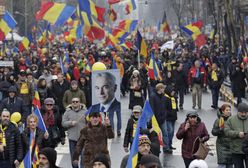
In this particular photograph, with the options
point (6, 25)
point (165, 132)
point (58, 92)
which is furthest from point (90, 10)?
point (165, 132)

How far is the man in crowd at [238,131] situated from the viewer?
12391 mm

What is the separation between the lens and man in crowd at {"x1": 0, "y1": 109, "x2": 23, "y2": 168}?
39.4ft

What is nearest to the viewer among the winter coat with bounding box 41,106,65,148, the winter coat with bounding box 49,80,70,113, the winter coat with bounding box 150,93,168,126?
the winter coat with bounding box 41,106,65,148

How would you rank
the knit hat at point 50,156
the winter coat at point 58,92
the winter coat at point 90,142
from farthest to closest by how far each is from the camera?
the winter coat at point 58,92 < the winter coat at point 90,142 < the knit hat at point 50,156

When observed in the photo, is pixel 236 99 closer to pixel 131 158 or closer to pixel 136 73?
pixel 136 73

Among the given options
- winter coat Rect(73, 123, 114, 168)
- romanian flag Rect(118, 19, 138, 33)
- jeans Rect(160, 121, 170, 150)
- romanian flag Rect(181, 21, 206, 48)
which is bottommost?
jeans Rect(160, 121, 170, 150)

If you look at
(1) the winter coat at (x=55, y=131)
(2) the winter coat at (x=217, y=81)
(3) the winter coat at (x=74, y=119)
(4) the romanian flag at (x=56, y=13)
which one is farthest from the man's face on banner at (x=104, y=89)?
(4) the romanian flag at (x=56, y=13)

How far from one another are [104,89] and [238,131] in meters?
2.35

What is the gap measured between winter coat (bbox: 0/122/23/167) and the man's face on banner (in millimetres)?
1874

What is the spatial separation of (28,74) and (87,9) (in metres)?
4.38

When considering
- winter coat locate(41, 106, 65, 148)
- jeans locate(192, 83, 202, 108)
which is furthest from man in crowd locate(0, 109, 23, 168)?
jeans locate(192, 83, 202, 108)

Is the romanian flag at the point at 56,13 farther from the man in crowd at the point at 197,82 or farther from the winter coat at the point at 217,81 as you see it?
the winter coat at the point at 217,81

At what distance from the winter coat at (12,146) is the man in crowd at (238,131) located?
9.73 ft

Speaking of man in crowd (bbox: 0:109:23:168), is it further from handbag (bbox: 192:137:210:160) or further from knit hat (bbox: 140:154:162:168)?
knit hat (bbox: 140:154:162:168)
